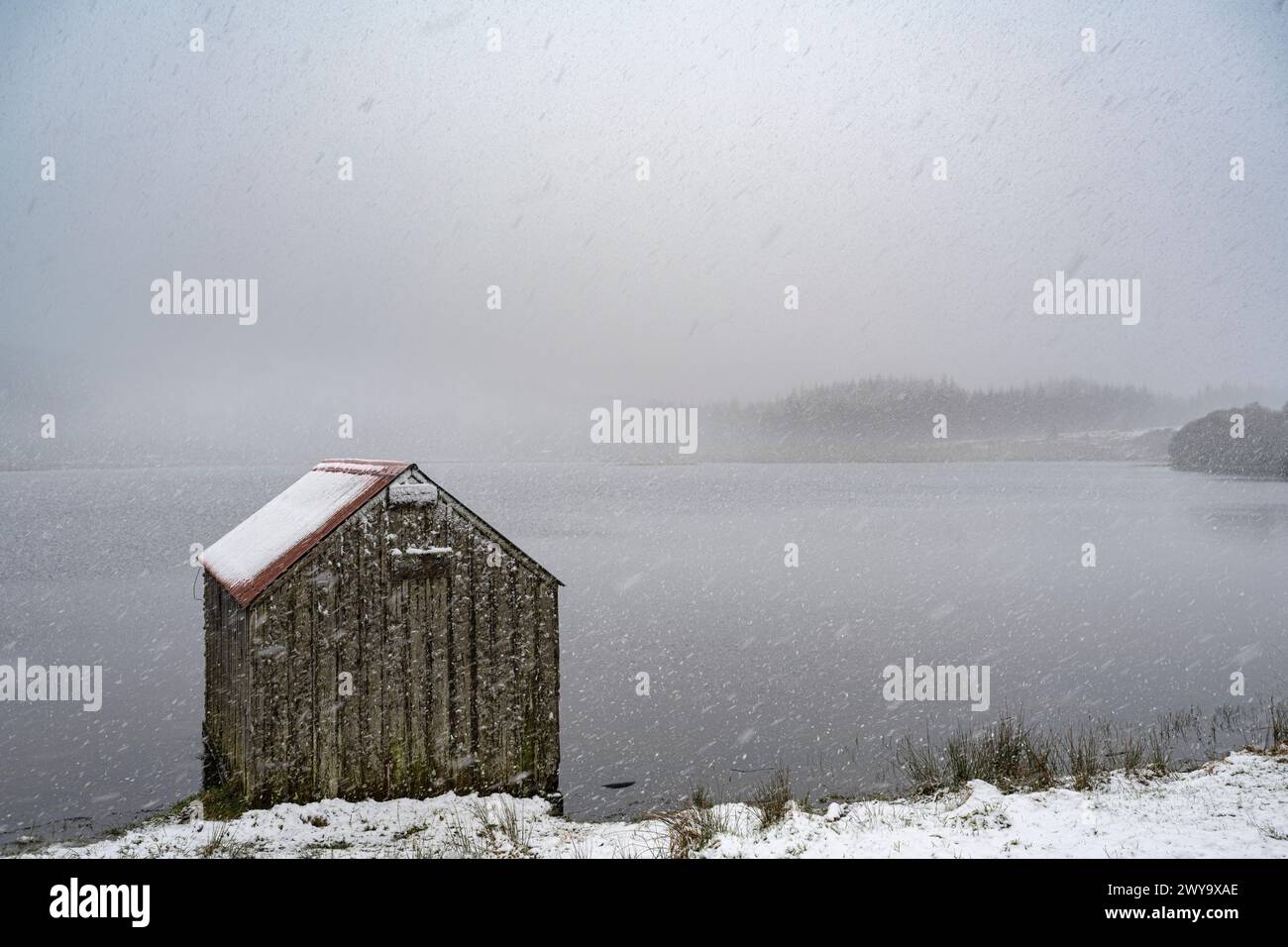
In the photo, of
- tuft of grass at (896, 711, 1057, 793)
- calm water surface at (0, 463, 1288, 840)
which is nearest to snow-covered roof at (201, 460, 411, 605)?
calm water surface at (0, 463, 1288, 840)

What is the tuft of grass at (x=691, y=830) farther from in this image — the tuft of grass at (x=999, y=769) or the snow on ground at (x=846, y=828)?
the tuft of grass at (x=999, y=769)

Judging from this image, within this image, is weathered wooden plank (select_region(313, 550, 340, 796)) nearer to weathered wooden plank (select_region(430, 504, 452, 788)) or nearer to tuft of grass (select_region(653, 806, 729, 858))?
weathered wooden plank (select_region(430, 504, 452, 788))

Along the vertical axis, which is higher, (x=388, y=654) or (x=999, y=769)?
(x=388, y=654)

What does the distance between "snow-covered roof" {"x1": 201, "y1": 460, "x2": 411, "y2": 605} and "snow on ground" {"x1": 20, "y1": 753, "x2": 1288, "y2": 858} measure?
308cm

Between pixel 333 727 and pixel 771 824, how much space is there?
6.05 metres

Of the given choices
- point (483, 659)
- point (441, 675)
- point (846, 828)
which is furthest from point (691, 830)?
point (441, 675)

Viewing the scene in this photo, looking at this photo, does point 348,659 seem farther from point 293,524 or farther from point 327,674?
point 293,524

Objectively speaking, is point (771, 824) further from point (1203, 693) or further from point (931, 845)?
point (1203, 693)

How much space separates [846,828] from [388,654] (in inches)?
257

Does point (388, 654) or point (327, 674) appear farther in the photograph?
point (388, 654)

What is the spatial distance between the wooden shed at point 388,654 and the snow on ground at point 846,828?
51 centimetres

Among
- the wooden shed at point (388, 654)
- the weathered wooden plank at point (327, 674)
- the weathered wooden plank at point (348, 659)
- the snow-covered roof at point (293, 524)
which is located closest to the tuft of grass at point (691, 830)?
the wooden shed at point (388, 654)

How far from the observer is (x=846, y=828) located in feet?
33.2

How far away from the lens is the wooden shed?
11.5m
